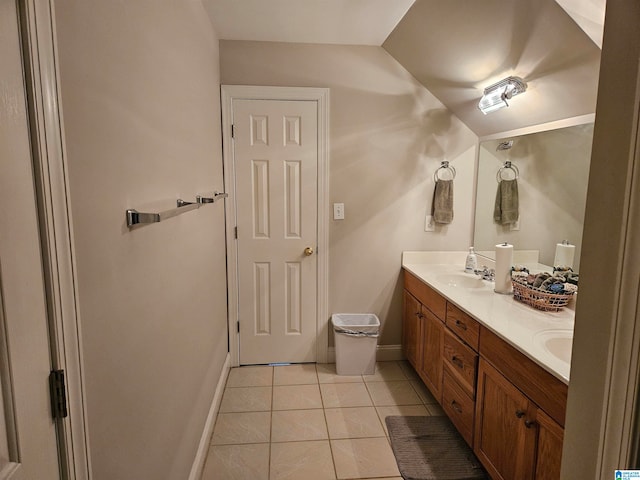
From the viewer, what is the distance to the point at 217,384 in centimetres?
256

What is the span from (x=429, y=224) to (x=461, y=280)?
59cm

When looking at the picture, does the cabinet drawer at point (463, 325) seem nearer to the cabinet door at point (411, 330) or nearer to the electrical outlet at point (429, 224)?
the cabinet door at point (411, 330)

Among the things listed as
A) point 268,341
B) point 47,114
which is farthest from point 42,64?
point 268,341

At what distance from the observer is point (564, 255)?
211 cm

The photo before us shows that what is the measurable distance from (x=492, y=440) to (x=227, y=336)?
196 cm

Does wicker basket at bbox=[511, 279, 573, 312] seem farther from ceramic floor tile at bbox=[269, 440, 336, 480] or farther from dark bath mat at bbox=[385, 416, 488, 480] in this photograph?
ceramic floor tile at bbox=[269, 440, 336, 480]

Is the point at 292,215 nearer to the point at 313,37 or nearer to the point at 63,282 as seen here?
the point at 313,37

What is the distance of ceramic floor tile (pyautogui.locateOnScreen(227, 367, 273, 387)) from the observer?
2.86 metres

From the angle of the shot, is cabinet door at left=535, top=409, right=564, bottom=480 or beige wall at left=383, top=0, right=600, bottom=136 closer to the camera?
cabinet door at left=535, top=409, right=564, bottom=480

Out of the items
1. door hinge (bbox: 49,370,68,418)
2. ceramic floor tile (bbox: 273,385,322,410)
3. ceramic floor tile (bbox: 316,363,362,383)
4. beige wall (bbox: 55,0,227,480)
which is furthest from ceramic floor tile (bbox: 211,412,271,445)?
door hinge (bbox: 49,370,68,418)

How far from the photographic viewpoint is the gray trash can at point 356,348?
2.95m

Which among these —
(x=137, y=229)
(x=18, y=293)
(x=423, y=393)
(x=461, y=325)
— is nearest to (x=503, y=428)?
(x=461, y=325)

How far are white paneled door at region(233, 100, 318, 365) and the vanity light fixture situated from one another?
117 centimetres

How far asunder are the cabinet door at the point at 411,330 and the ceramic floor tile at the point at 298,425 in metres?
0.82
